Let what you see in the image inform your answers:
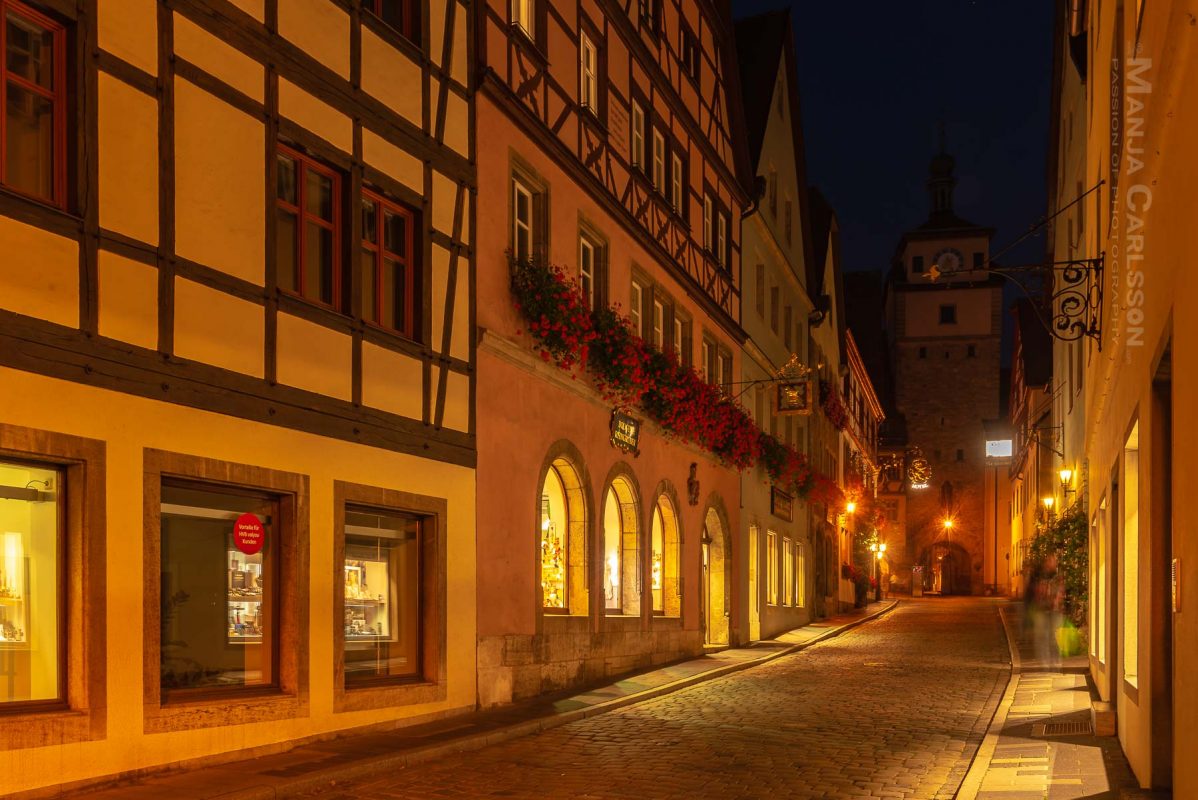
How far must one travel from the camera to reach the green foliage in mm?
21109

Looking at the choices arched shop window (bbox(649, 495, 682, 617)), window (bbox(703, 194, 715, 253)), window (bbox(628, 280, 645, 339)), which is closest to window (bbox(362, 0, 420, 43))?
window (bbox(628, 280, 645, 339))

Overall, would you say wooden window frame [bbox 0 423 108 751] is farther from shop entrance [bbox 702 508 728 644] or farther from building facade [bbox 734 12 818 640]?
building facade [bbox 734 12 818 640]

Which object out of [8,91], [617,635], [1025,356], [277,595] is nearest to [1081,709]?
[617,635]

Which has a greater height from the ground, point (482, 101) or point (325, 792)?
point (482, 101)

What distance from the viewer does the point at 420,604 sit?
1412cm

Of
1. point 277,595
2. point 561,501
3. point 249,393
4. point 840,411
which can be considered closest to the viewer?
point 249,393

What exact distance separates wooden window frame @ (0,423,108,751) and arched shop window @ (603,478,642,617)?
1202 centimetres

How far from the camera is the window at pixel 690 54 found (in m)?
25.3

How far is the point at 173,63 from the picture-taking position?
10125 mm

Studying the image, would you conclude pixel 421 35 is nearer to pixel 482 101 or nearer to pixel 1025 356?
pixel 482 101

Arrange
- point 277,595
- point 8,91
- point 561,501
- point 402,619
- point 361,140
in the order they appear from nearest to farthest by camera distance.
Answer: point 8,91
point 277,595
point 361,140
point 402,619
point 561,501

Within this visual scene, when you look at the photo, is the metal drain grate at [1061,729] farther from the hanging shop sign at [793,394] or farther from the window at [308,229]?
the hanging shop sign at [793,394]

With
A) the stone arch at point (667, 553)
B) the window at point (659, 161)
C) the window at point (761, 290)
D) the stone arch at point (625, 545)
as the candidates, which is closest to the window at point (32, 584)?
the stone arch at point (625, 545)

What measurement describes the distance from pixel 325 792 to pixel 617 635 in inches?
410
